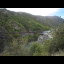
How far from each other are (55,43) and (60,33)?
65 centimetres

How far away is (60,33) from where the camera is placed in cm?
728

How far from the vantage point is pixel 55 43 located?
703cm

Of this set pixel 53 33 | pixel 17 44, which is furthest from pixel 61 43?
pixel 17 44
